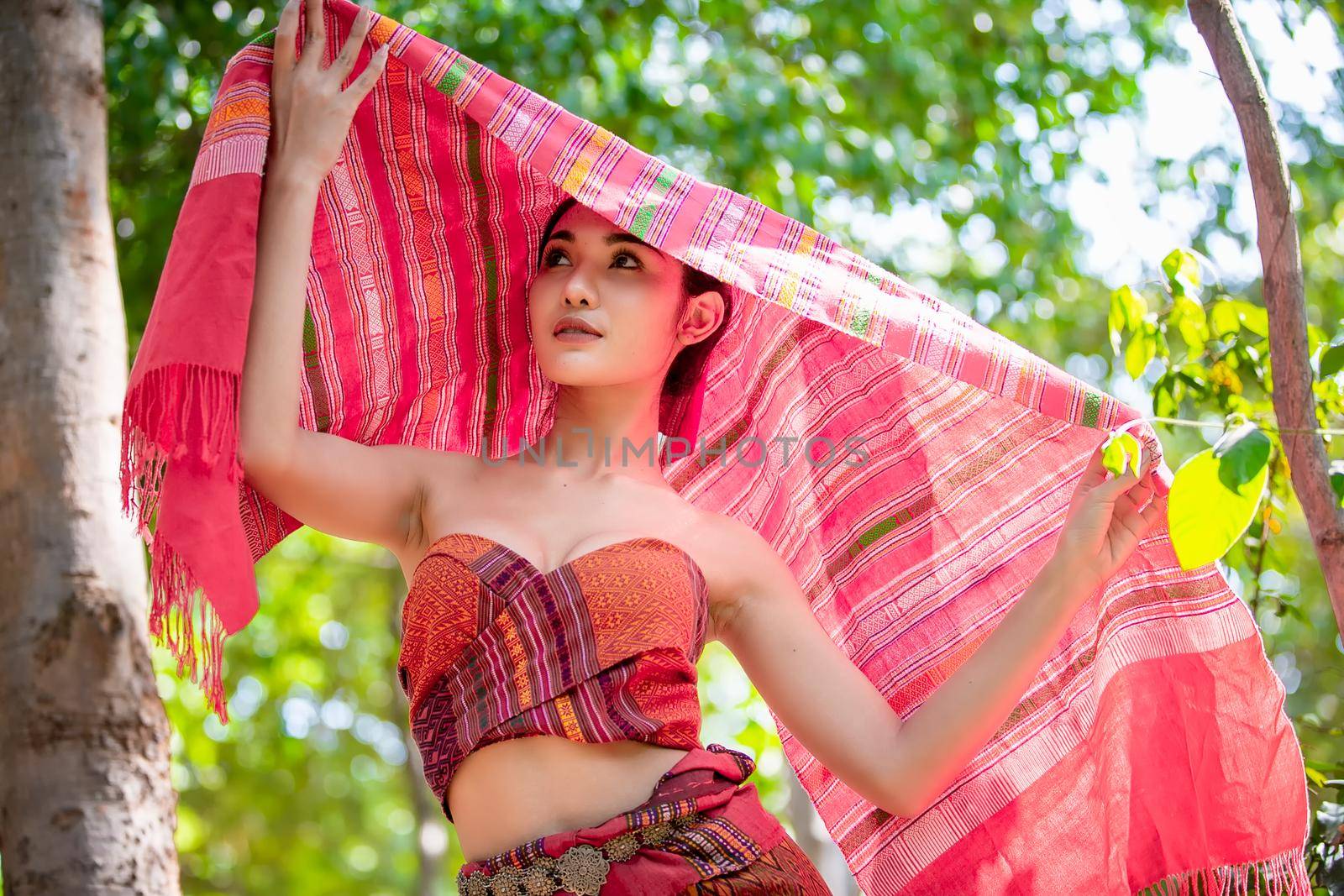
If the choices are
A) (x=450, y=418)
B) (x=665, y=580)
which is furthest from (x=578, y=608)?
(x=450, y=418)

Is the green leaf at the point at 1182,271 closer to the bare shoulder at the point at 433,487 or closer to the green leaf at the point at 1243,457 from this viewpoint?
the green leaf at the point at 1243,457

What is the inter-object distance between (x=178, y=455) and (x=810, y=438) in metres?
1.18

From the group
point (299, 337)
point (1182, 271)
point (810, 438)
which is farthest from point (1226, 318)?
point (299, 337)

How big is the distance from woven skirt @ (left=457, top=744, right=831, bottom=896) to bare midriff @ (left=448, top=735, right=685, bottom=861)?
0.03 m

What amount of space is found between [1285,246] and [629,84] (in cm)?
284

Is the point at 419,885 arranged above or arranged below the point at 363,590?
below

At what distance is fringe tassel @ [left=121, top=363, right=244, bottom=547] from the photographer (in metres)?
1.98

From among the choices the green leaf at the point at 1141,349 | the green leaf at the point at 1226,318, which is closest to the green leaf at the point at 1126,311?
the green leaf at the point at 1141,349

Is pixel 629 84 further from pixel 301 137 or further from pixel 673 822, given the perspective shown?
pixel 673 822

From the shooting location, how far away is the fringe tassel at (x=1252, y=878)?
7.34ft

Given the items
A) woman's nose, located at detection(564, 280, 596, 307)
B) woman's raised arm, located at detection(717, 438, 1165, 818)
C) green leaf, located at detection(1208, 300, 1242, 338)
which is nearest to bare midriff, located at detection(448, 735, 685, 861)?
woman's raised arm, located at detection(717, 438, 1165, 818)

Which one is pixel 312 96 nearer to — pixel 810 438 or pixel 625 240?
pixel 625 240

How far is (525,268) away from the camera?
2.59m

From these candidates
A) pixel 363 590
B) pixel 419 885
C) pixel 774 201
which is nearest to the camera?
pixel 774 201
